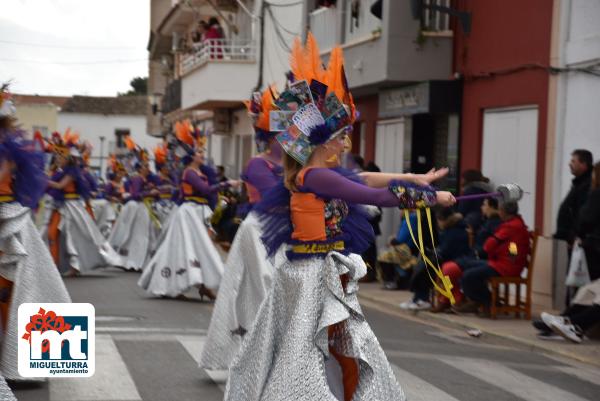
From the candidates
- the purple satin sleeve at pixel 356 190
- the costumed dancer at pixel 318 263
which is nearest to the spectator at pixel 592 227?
the costumed dancer at pixel 318 263

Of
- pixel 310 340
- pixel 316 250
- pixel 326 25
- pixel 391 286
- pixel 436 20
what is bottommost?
pixel 391 286

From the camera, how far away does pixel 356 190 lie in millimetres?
5973

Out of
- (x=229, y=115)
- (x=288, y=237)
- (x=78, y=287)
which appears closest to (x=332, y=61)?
(x=288, y=237)

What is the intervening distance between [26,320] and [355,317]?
3.02m

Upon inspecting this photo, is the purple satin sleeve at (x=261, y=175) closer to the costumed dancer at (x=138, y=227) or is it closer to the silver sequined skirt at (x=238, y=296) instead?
the silver sequined skirt at (x=238, y=296)

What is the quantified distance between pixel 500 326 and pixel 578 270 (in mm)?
1113

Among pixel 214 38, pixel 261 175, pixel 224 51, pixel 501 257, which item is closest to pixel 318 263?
pixel 261 175

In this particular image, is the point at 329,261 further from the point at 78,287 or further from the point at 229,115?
the point at 229,115

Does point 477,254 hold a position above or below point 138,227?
above

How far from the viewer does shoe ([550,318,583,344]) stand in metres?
11.7

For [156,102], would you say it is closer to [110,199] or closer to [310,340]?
[110,199]

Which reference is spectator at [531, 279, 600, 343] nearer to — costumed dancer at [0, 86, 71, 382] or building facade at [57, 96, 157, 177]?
costumed dancer at [0, 86, 71, 382]

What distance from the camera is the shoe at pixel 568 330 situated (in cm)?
1168

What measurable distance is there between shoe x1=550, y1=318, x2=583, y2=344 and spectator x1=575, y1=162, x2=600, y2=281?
761 mm
